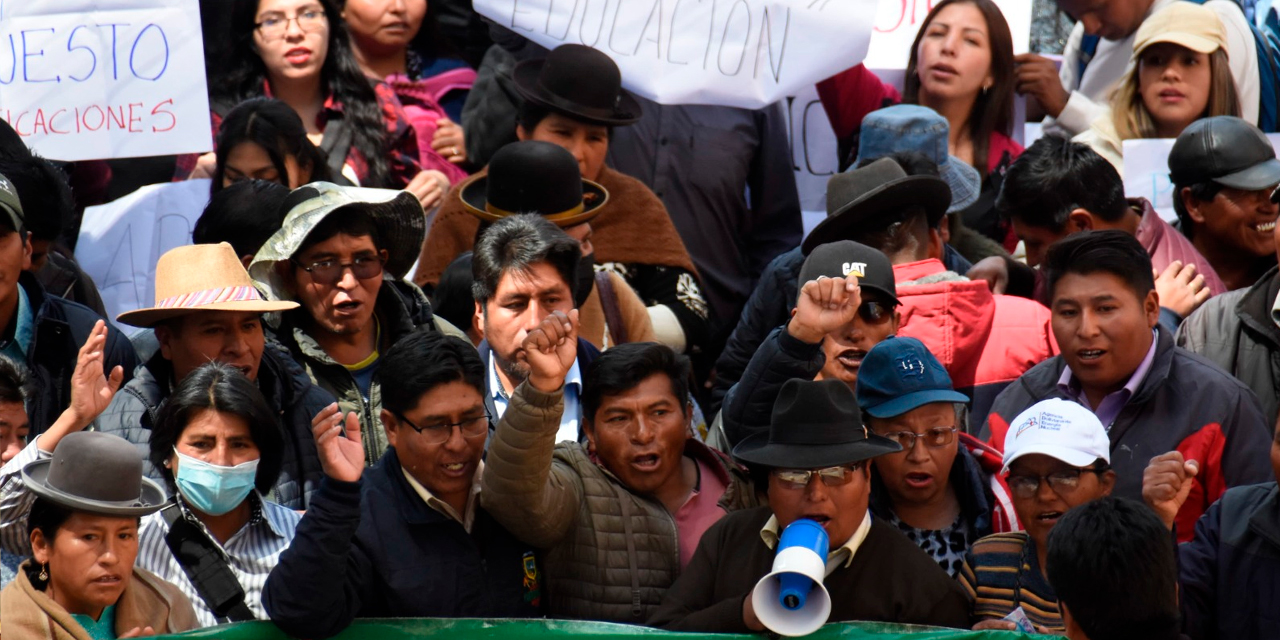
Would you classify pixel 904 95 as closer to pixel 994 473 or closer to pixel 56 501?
pixel 994 473

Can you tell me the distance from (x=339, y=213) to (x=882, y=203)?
5.95ft

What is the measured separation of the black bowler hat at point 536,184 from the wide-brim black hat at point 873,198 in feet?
2.74

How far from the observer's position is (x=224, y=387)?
532cm

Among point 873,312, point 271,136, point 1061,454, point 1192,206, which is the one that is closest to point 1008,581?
point 1061,454

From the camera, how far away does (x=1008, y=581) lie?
16.7ft

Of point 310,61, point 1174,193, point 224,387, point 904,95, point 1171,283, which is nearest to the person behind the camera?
point 224,387

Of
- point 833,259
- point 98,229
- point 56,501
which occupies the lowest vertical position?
point 98,229

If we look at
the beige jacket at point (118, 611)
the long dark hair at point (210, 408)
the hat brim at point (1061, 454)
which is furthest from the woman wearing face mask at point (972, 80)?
the beige jacket at point (118, 611)

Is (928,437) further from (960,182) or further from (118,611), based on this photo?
(118,611)

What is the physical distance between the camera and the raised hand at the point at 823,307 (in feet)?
17.6

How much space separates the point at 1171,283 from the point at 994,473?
4.35ft

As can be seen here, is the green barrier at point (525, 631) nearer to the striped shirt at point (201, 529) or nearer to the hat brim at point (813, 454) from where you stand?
the striped shirt at point (201, 529)

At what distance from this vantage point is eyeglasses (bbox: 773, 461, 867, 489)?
5035 mm

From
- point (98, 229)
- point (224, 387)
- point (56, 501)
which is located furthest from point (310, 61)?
point (56, 501)
